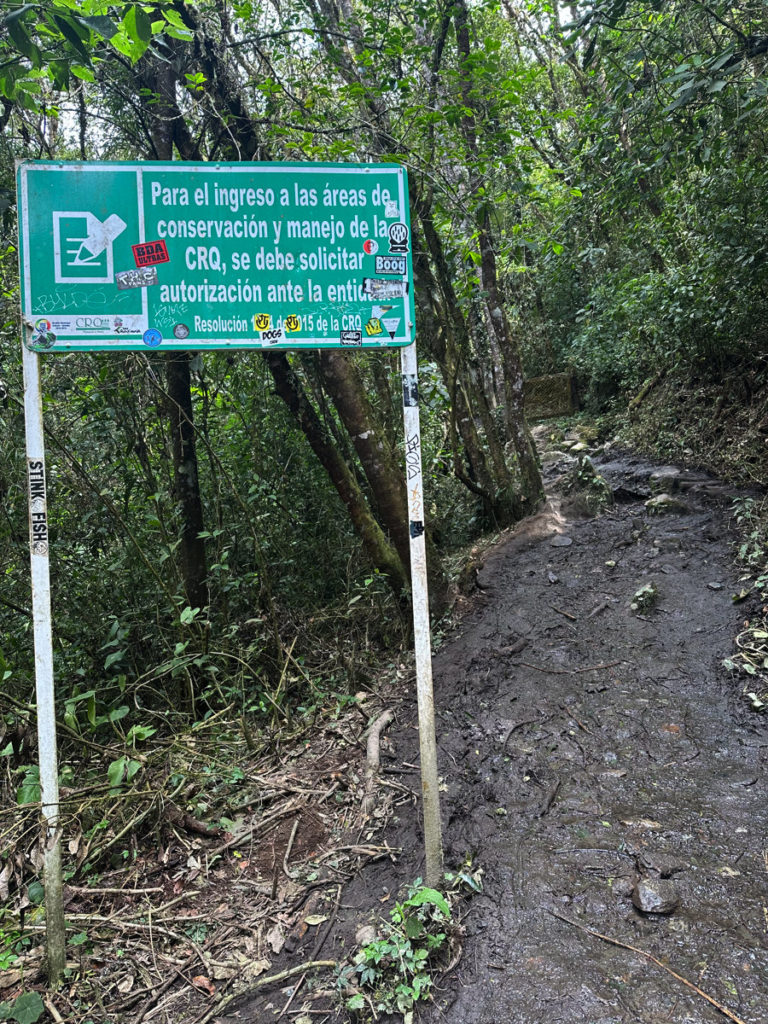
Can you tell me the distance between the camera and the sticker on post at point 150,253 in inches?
92.8

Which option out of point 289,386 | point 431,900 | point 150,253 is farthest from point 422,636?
point 289,386

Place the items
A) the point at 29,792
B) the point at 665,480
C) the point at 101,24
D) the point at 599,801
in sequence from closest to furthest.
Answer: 1. the point at 101,24
2. the point at 29,792
3. the point at 599,801
4. the point at 665,480

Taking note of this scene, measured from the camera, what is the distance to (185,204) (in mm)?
2387

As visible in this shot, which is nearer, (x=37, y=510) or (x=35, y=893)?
(x=37, y=510)

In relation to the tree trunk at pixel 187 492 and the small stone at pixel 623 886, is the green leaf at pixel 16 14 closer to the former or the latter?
the tree trunk at pixel 187 492

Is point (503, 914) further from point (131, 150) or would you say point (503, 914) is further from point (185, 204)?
point (131, 150)

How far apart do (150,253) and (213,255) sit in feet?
0.75

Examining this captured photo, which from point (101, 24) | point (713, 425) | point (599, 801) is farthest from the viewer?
point (713, 425)

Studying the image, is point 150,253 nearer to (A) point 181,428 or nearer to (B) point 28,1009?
(B) point 28,1009

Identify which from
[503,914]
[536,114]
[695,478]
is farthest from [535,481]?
[503,914]

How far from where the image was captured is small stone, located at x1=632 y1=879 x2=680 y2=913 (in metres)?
2.29

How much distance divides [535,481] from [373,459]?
3003 mm

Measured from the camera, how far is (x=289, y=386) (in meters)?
5.49

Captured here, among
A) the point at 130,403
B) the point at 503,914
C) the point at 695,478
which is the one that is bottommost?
the point at 503,914
